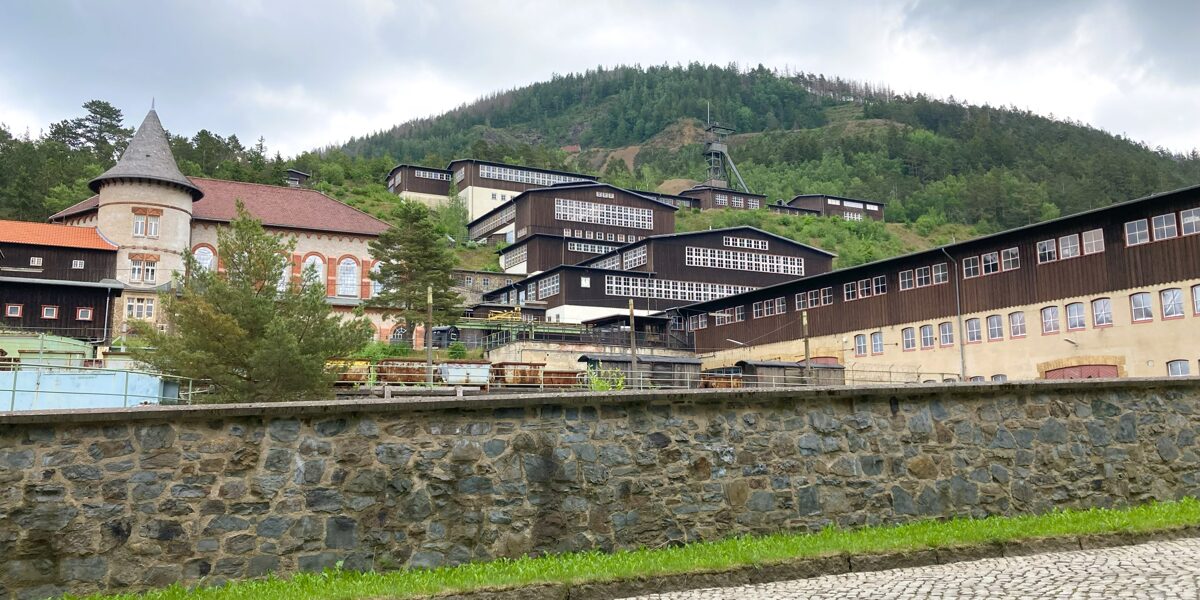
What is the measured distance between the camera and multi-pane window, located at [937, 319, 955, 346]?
46.9 meters

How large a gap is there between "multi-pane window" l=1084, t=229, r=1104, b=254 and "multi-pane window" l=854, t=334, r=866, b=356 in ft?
44.5

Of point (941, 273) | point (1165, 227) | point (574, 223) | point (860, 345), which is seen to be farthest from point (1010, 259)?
point (574, 223)

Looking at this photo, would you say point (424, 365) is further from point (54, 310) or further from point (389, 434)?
point (389, 434)

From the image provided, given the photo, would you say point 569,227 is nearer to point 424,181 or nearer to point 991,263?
point 424,181

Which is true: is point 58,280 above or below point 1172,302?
above

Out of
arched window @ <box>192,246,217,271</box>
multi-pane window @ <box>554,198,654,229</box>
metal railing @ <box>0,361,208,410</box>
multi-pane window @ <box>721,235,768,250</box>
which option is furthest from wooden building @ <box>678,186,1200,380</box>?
arched window @ <box>192,246,217,271</box>

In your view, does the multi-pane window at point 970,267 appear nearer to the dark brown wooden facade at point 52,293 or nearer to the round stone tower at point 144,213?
the dark brown wooden facade at point 52,293

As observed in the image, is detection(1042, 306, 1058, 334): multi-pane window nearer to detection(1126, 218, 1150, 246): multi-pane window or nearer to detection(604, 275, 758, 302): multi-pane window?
detection(1126, 218, 1150, 246): multi-pane window

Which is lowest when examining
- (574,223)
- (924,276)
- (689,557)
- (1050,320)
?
(689,557)

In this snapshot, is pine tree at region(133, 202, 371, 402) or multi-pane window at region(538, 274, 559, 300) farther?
multi-pane window at region(538, 274, 559, 300)

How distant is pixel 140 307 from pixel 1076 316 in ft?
187

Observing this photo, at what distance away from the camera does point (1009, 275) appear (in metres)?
44.5

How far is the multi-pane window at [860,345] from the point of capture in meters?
52.0

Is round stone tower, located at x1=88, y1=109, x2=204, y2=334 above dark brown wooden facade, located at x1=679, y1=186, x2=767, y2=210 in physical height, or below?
below
